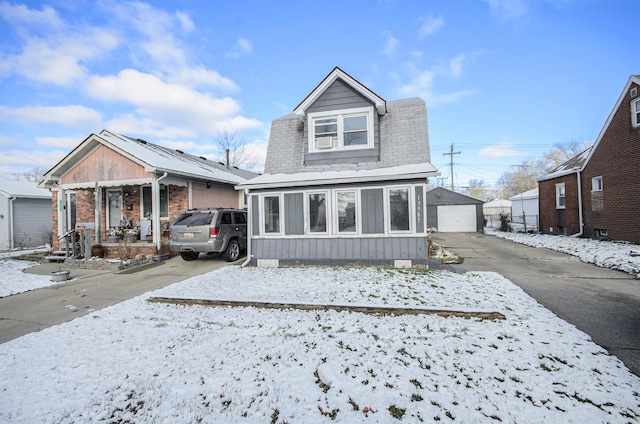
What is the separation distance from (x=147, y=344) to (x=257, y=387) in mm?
2006

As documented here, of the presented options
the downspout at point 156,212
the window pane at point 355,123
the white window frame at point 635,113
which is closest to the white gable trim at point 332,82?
the window pane at point 355,123

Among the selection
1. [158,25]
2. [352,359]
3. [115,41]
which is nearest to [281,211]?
[352,359]

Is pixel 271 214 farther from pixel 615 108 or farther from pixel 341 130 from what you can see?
pixel 615 108

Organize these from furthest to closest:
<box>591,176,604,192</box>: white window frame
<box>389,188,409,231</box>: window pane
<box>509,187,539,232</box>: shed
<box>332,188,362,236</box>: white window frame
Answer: <box>509,187,539,232</box>: shed → <box>591,176,604,192</box>: white window frame → <box>332,188,362,236</box>: white window frame → <box>389,188,409,231</box>: window pane

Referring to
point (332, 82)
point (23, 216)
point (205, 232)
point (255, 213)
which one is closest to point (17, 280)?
point (205, 232)

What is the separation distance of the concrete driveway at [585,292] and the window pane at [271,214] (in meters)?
6.22

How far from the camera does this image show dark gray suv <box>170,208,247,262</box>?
29.4 ft

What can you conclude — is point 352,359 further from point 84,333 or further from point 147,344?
point 84,333

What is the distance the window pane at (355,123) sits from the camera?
968cm

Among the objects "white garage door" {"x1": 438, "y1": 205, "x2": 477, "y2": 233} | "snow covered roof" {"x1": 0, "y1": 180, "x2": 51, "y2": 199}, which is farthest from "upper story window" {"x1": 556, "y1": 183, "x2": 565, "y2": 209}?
"snow covered roof" {"x1": 0, "y1": 180, "x2": 51, "y2": 199}

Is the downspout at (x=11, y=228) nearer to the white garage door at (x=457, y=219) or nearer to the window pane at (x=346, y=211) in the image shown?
the window pane at (x=346, y=211)

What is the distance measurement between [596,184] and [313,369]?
1849cm

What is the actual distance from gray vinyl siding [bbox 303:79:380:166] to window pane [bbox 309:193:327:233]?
156 cm

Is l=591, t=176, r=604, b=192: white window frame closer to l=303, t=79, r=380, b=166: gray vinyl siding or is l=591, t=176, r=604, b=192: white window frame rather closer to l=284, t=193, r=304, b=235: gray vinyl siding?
l=303, t=79, r=380, b=166: gray vinyl siding
